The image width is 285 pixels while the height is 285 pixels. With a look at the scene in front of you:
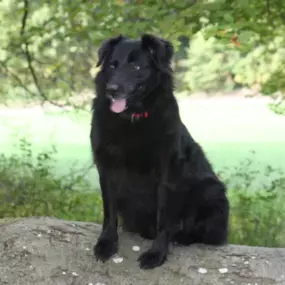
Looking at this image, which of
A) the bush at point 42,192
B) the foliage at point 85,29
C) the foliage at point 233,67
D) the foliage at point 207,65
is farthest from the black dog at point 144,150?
the foliage at point 207,65

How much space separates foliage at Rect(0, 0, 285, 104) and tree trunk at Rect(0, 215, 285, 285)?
1.54 metres

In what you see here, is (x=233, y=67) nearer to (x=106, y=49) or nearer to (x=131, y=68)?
(x=106, y=49)

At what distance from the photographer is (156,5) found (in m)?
4.52

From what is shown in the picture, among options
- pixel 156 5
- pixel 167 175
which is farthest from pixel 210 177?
pixel 156 5

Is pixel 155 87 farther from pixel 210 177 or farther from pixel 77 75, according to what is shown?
pixel 77 75

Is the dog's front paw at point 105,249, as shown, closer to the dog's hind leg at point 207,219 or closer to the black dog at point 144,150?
the black dog at point 144,150

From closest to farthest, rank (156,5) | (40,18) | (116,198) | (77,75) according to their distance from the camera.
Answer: (116,198)
(156,5)
(40,18)
(77,75)

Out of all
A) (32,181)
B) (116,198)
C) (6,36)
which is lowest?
(32,181)

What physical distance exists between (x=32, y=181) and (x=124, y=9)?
83.9 inches

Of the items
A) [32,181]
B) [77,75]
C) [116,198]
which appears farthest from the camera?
[77,75]

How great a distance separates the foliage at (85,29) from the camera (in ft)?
14.3

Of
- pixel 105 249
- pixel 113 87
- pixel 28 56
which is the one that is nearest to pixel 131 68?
pixel 113 87

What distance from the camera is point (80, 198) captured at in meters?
5.72

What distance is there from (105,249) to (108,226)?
5.6 inches
